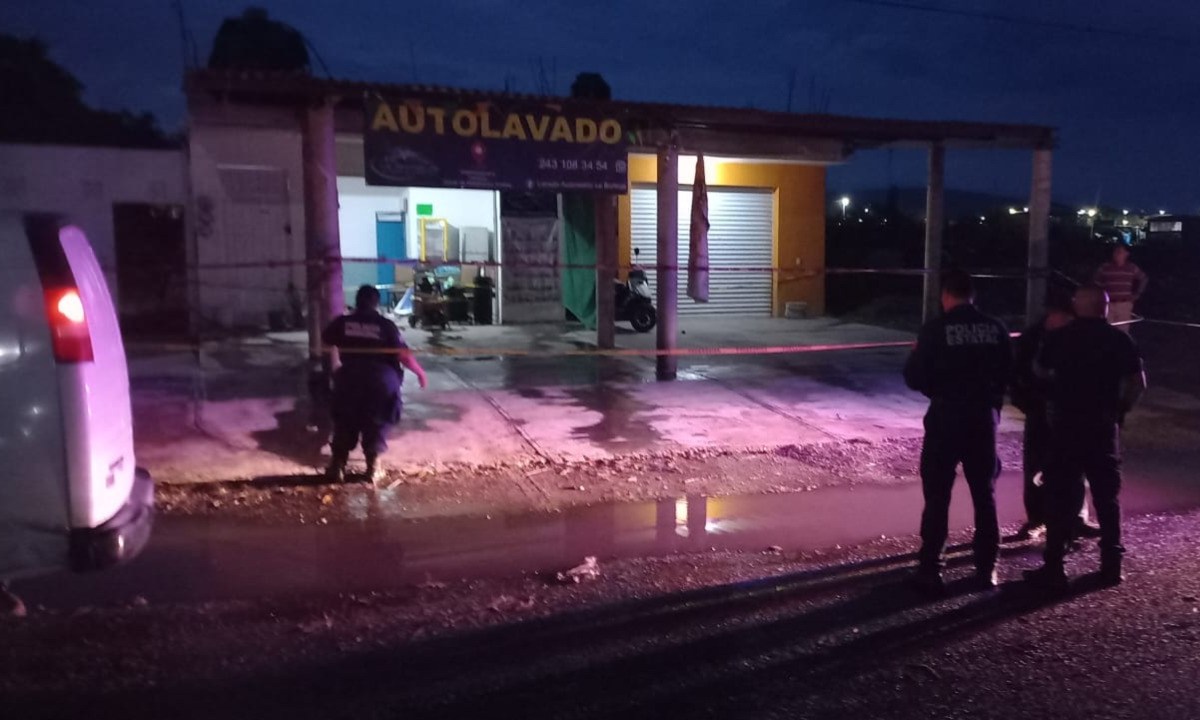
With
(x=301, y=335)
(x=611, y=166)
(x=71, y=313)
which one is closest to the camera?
(x=71, y=313)

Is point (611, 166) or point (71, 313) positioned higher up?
point (611, 166)

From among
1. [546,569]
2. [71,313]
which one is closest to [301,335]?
[546,569]

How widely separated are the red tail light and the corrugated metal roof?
5560 mm

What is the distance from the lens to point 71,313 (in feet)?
13.8

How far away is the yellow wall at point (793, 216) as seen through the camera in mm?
21391

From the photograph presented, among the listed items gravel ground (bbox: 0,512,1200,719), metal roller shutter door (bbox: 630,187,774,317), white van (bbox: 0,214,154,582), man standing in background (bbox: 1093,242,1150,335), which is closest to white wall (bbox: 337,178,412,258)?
metal roller shutter door (bbox: 630,187,774,317)

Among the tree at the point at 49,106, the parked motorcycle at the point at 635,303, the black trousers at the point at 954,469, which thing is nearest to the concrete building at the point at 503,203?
the parked motorcycle at the point at 635,303

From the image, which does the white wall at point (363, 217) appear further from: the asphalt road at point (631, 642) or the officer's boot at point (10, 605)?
the officer's boot at point (10, 605)

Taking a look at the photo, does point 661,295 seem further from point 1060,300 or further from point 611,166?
point 1060,300

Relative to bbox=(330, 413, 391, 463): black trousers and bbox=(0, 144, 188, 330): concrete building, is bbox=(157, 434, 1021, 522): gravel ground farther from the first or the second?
bbox=(0, 144, 188, 330): concrete building

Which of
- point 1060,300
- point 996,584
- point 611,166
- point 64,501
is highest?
point 611,166

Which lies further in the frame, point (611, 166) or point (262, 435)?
point (611, 166)

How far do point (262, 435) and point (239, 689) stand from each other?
16.2 feet

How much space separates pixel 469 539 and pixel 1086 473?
3728mm
